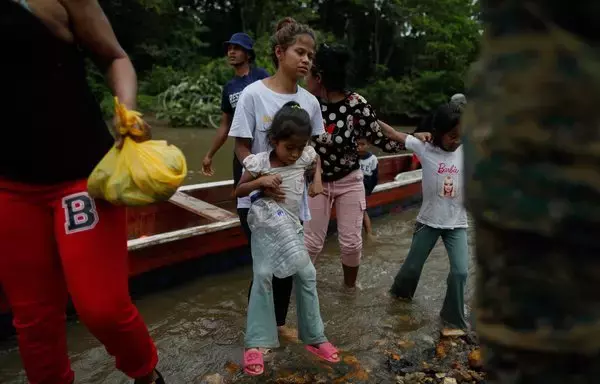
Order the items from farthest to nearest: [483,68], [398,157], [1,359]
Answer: [398,157] → [1,359] → [483,68]

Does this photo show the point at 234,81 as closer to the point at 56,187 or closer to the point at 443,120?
the point at 443,120

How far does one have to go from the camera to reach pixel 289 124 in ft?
9.23

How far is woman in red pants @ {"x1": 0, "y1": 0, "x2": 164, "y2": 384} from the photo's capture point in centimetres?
193

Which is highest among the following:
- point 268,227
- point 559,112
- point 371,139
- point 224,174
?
point 559,112

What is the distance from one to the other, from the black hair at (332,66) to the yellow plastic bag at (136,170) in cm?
201

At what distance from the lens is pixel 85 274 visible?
6.49 ft

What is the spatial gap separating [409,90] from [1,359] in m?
20.7

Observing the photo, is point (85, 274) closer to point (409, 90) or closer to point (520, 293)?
point (520, 293)

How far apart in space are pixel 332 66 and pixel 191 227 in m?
1.99

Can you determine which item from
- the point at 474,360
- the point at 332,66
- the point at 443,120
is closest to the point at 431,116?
the point at 443,120

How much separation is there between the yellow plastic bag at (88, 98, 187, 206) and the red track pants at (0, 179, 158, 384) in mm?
185

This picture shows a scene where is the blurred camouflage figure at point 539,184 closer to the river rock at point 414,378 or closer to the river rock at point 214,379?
the river rock at point 414,378

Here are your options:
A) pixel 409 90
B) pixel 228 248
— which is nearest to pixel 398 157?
pixel 228 248

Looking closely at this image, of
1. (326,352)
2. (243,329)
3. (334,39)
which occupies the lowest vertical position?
(243,329)
